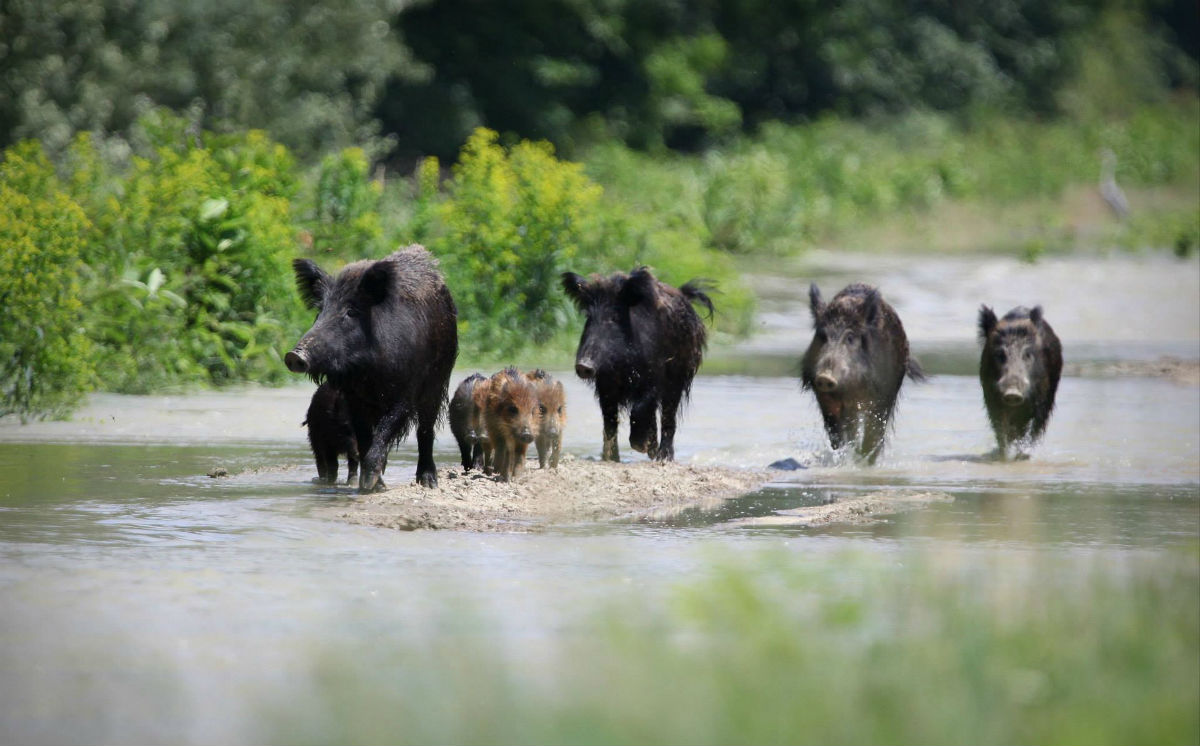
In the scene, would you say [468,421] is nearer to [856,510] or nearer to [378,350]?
[378,350]

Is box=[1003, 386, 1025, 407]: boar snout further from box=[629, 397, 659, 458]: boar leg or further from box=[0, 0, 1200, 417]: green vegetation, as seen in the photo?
box=[0, 0, 1200, 417]: green vegetation

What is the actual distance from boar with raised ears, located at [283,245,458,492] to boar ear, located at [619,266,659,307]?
1.78 metres

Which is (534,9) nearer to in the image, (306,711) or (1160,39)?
(1160,39)

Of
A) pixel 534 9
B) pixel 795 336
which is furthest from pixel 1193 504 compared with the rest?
pixel 534 9

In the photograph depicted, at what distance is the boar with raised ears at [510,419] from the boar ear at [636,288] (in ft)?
5.93

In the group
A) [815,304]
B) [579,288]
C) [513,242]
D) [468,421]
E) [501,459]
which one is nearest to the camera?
[501,459]

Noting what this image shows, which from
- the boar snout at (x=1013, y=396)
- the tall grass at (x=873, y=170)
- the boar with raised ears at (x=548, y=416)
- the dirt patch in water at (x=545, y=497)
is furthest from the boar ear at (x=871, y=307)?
the tall grass at (x=873, y=170)

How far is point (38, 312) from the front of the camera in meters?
13.3

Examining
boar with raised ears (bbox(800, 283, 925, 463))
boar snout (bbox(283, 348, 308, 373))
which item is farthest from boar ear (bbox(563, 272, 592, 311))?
boar snout (bbox(283, 348, 308, 373))

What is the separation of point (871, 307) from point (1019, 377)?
113cm

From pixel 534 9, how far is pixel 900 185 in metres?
10.7

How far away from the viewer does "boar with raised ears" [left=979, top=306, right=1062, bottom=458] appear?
40.2 ft

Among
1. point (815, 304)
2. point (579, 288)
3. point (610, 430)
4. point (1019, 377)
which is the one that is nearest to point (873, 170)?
point (815, 304)

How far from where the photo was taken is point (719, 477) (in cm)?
1069
